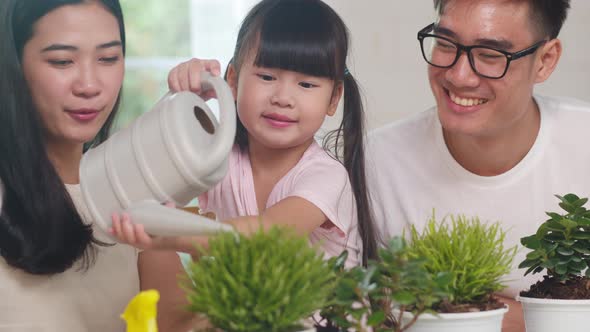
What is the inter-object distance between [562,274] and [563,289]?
0.08 feet

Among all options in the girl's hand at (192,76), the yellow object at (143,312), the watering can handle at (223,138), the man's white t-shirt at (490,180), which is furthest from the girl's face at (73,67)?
the man's white t-shirt at (490,180)

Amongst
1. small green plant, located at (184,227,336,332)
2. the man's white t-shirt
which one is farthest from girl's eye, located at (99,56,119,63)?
the man's white t-shirt

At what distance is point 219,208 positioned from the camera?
147cm

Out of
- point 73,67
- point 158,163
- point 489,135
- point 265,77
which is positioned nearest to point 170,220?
point 158,163

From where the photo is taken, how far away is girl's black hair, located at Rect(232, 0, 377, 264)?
4.30 feet

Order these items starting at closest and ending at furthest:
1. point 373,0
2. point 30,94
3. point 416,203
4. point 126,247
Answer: point 30,94 → point 126,247 → point 416,203 → point 373,0

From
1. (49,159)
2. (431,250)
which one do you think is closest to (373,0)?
(49,159)

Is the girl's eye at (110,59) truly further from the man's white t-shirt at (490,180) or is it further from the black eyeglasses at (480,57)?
the man's white t-shirt at (490,180)

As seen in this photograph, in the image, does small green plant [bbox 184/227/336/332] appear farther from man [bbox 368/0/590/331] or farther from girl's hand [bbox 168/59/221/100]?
man [bbox 368/0/590/331]

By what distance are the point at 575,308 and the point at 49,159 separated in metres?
0.84

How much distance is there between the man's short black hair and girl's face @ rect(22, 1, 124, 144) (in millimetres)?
700

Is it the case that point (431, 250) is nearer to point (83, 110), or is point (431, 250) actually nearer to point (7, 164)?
point (83, 110)

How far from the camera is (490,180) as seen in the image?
5.62ft

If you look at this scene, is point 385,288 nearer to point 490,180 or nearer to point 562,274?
point 562,274
